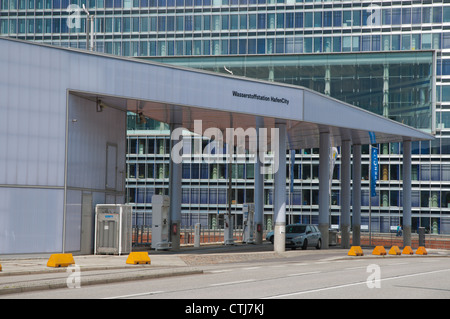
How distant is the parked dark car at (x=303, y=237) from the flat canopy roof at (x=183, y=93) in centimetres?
536

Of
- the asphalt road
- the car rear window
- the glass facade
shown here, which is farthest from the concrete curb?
the glass facade

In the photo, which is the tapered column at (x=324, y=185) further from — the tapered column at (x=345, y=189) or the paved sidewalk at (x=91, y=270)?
the paved sidewalk at (x=91, y=270)

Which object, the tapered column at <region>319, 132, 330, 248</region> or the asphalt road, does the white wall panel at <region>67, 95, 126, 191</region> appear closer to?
the asphalt road

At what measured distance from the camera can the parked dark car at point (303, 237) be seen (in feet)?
127

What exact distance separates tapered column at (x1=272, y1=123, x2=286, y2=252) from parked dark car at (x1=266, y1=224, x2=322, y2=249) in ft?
15.5

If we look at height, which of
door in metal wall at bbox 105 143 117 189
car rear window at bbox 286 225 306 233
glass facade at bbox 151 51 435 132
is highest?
glass facade at bbox 151 51 435 132

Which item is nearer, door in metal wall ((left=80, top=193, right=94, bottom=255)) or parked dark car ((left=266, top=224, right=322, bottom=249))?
door in metal wall ((left=80, top=193, right=94, bottom=255))

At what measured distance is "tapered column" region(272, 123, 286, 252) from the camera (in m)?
33.8

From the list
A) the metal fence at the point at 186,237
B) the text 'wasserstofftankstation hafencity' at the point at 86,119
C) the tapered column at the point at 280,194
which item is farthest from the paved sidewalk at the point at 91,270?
the metal fence at the point at 186,237

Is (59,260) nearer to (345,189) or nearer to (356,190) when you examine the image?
(345,189)

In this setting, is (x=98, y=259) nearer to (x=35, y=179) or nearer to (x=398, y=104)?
(x=35, y=179)
